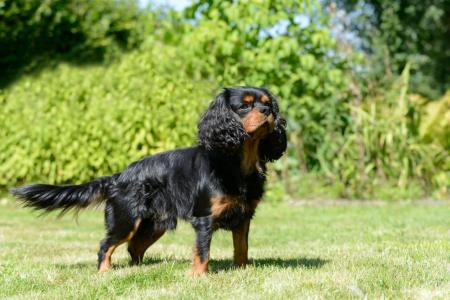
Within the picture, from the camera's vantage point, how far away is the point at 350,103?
11969mm

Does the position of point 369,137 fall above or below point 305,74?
below

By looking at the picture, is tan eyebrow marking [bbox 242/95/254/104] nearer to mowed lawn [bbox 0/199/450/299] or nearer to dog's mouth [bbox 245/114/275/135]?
dog's mouth [bbox 245/114/275/135]

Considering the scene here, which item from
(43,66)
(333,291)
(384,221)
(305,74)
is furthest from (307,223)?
(43,66)

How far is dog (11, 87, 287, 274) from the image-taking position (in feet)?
15.2

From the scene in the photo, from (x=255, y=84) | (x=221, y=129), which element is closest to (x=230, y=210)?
(x=221, y=129)

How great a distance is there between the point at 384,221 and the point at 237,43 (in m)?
3.95

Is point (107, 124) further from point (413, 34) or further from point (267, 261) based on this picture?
point (413, 34)

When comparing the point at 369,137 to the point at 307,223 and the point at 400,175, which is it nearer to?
the point at 400,175

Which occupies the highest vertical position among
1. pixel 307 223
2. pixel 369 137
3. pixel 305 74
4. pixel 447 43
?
pixel 447 43

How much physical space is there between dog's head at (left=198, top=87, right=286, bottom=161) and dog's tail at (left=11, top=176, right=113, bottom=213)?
42.4 inches

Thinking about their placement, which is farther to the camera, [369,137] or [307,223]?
[369,137]

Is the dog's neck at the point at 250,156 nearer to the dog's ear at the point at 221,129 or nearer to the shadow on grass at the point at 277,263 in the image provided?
the dog's ear at the point at 221,129

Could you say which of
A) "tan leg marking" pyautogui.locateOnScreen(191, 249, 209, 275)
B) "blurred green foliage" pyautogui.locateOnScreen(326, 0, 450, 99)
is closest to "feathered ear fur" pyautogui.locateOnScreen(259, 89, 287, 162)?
"tan leg marking" pyautogui.locateOnScreen(191, 249, 209, 275)

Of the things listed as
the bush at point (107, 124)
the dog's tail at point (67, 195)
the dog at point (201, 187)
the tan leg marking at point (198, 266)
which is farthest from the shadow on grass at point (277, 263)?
the bush at point (107, 124)
